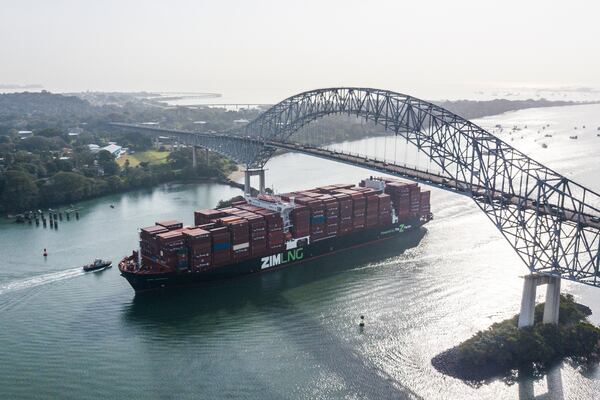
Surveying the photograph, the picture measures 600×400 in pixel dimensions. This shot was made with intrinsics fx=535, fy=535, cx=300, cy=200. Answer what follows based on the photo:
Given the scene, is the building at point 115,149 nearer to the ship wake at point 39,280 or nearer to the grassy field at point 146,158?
the grassy field at point 146,158

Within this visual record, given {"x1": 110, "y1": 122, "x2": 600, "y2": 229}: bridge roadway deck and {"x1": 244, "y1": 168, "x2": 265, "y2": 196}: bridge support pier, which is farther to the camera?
{"x1": 244, "y1": 168, "x2": 265, "y2": 196}: bridge support pier

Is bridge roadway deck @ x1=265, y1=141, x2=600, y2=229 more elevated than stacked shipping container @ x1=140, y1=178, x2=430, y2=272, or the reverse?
bridge roadway deck @ x1=265, y1=141, x2=600, y2=229

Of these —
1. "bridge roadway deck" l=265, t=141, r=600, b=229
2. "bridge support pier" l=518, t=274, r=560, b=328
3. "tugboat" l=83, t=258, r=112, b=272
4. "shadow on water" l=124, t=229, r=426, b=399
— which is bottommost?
"shadow on water" l=124, t=229, r=426, b=399

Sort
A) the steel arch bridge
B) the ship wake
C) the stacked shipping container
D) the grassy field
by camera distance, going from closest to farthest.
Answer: the steel arch bridge
the ship wake
the stacked shipping container
the grassy field

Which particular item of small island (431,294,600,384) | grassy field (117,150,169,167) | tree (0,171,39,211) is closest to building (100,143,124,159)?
grassy field (117,150,169,167)

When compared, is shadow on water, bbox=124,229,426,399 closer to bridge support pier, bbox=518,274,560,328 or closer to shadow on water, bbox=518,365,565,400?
shadow on water, bbox=518,365,565,400

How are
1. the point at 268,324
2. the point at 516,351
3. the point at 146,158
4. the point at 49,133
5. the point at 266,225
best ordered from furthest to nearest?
the point at 49,133
the point at 146,158
the point at 266,225
the point at 268,324
the point at 516,351

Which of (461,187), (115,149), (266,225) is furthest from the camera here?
(115,149)

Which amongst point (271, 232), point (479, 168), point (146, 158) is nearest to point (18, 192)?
point (146, 158)

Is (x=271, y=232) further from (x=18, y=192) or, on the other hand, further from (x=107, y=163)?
(x=107, y=163)
